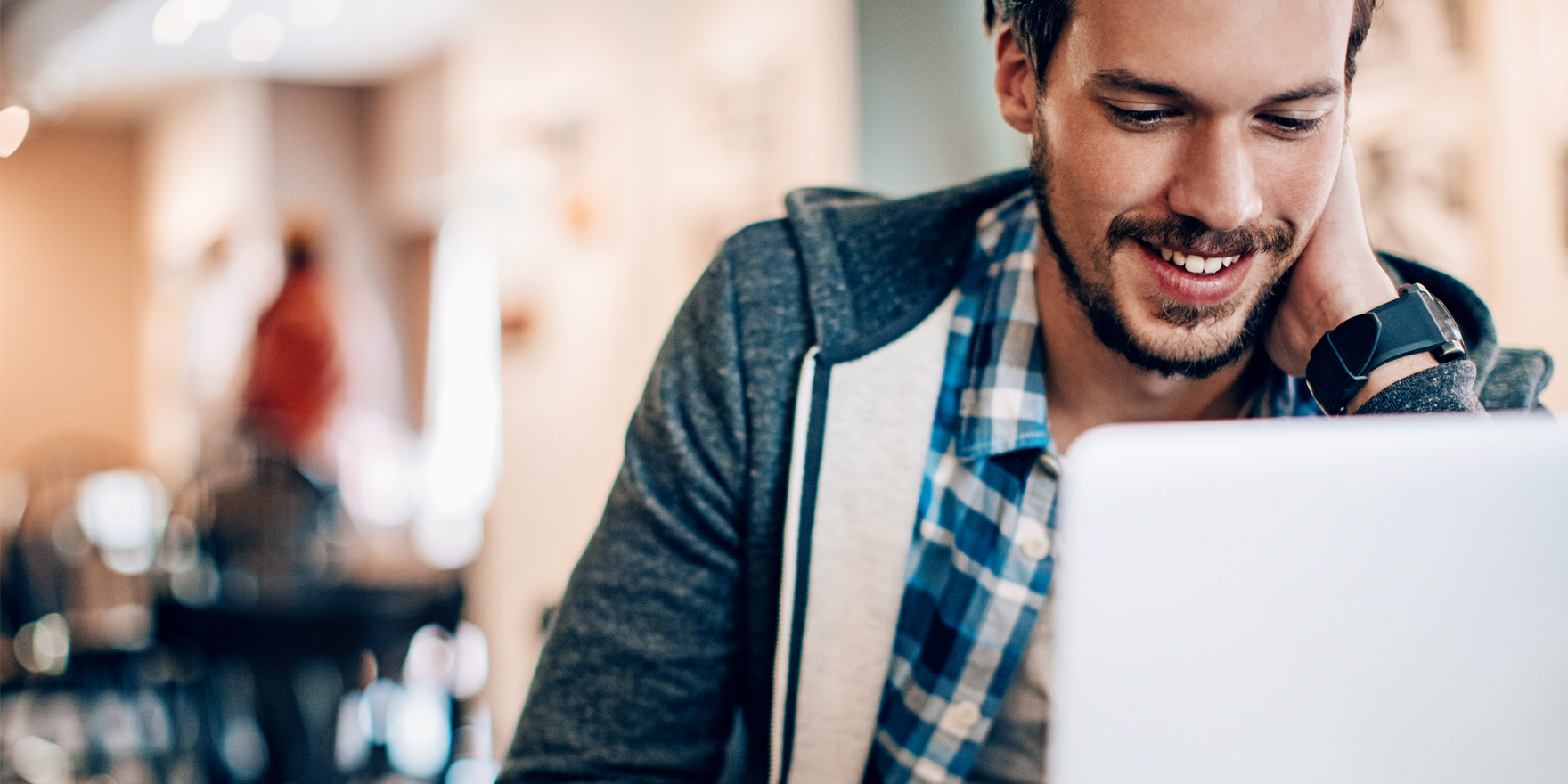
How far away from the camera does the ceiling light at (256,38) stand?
516 centimetres

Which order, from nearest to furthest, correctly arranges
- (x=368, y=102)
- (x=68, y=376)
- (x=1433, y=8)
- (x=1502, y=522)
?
(x=1502, y=522), (x=1433, y=8), (x=368, y=102), (x=68, y=376)

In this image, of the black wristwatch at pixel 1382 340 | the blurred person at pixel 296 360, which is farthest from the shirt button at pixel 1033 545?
the blurred person at pixel 296 360

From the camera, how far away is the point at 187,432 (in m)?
6.96

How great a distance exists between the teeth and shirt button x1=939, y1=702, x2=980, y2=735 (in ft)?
1.17

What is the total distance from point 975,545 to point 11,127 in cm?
300

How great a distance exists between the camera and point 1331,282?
2.66ft

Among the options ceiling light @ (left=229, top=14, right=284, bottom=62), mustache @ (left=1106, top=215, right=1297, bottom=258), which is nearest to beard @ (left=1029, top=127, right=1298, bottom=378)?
mustache @ (left=1106, top=215, right=1297, bottom=258)

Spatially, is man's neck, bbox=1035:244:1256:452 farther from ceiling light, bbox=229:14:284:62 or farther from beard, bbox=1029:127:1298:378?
ceiling light, bbox=229:14:284:62

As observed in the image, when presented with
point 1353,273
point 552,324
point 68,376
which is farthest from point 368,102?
point 1353,273

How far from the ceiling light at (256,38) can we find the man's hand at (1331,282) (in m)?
5.25

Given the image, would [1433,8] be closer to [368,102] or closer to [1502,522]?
[1502,522]

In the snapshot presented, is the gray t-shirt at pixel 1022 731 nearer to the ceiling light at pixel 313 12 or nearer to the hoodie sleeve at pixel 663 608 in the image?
the hoodie sleeve at pixel 663 608

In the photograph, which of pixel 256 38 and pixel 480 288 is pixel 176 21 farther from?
pixel 480 288

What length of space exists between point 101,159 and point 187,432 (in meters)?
2.31
